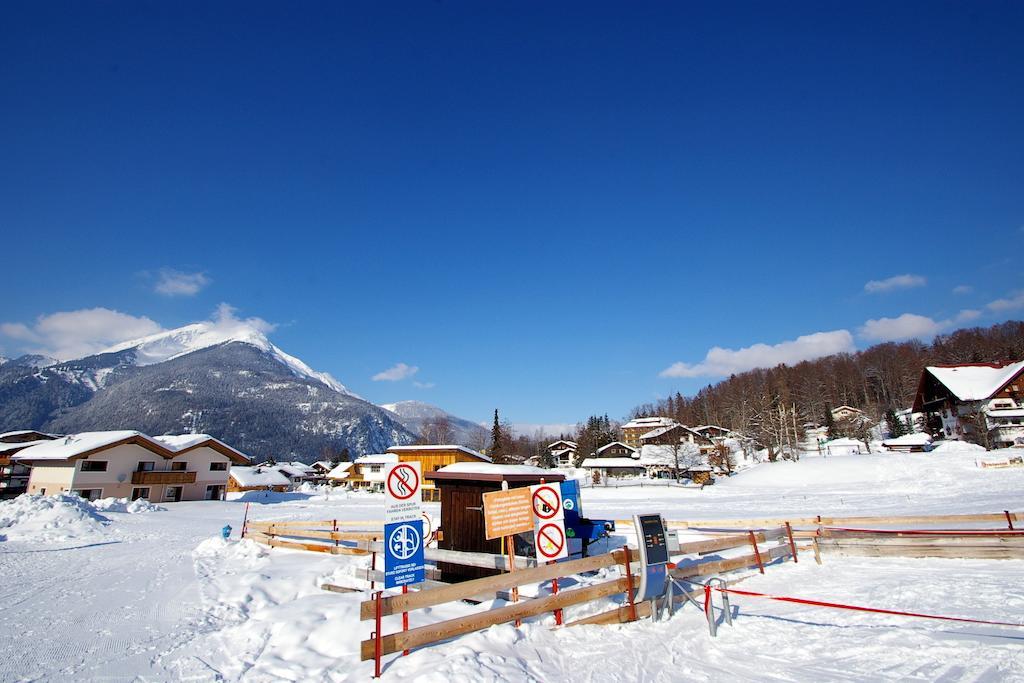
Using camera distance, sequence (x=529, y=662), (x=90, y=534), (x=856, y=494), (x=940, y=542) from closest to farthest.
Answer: (x=529, y=662) < (x=940, y=542) < (x=90, y=534) < (x=856, y=494)

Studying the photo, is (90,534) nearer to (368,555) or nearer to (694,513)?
(368,555)

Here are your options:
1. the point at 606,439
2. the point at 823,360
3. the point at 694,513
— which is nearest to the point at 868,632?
the point at 694,513

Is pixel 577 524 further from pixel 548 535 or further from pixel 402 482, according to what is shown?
pixel 402 482

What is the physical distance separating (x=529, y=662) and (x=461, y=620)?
1164 mm

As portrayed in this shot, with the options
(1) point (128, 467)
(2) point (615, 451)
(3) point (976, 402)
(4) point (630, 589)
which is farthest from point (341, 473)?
(3) point (976, 402)

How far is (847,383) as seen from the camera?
112562 millimetres

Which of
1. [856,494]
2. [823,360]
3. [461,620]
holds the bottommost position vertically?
[856,494]

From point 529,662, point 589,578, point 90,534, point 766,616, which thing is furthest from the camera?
point 90,534

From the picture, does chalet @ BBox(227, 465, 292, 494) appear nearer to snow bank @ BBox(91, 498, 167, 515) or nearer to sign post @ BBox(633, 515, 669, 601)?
snow bank @ BBox(91, 498, 167, 515)

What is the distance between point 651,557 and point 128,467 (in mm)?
60876

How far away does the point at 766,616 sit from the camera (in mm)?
8922

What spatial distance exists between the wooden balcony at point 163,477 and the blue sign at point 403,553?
188ft

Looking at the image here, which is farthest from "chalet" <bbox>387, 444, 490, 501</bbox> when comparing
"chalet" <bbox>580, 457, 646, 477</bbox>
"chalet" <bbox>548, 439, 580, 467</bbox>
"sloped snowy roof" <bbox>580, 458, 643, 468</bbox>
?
"chalet" <bbox>548, 439, 580, 467</bbox>

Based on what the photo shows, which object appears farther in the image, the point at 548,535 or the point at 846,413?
the point at 846,413
